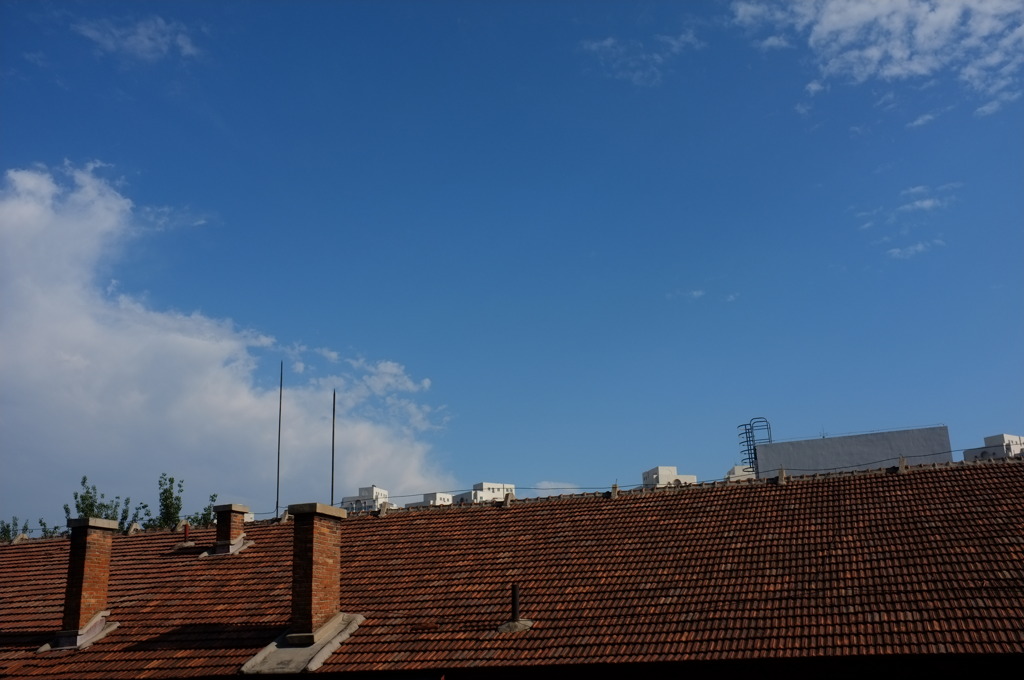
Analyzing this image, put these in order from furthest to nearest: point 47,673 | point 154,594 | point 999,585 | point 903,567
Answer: point 154,594 < point 47,673 < point 903,567 < point 999,585

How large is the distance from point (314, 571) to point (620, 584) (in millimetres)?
5108

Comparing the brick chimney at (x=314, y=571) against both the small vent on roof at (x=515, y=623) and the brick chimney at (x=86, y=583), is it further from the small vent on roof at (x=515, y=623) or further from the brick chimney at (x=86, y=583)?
the brick chimney at (x=86, y=583)

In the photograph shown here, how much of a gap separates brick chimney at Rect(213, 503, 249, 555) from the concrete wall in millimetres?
18672

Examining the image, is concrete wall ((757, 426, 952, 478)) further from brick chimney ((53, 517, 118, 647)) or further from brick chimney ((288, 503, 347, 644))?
brick chimney ((53, 517, 118, 647))

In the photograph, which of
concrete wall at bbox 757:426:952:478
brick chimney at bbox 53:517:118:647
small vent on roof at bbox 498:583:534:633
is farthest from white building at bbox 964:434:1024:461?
brick chimney at bbox 53:517:118:647

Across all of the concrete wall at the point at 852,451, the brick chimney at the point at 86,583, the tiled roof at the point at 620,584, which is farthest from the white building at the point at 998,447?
the brick chimney at the point at 86,583

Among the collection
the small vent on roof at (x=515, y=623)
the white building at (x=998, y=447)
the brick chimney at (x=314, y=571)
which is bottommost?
the small vent on roof at (x=515, y=623)

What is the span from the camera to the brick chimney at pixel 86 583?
16109 millimetres

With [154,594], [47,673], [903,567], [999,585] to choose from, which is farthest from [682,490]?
[47,673]

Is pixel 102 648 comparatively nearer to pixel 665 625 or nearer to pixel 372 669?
pixel 372 669

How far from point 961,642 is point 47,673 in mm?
14506

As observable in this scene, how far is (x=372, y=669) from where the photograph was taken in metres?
13.5

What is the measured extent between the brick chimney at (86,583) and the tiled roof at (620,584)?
354mm

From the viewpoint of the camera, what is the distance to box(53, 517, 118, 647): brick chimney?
16109 mm
